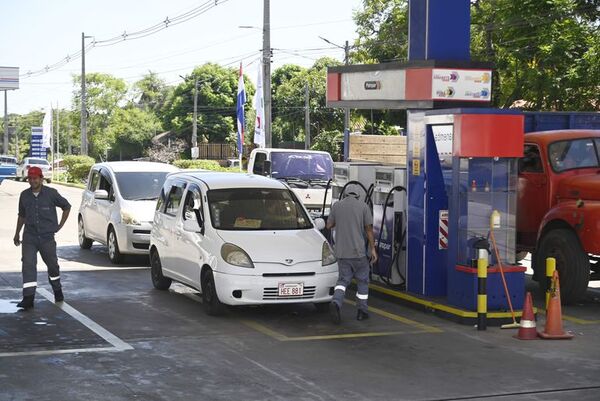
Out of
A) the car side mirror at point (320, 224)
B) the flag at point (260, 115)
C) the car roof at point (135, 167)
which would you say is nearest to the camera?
the car side mirror at point (320, 224)

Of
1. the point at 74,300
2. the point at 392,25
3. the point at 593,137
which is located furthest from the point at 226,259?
the point at 392,25

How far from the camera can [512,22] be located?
3400 centimetres

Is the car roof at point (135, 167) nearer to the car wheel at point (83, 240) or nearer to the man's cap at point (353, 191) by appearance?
the car wheel at point (83, 240)

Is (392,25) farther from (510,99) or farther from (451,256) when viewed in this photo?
(451,256)

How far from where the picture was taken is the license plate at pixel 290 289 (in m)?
11.0

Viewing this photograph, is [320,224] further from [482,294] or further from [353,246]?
[482,294]

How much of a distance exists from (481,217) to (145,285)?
5.47m

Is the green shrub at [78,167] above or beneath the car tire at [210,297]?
above

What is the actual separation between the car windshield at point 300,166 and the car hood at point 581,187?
10.9 metres

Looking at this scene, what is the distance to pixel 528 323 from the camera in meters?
10.4

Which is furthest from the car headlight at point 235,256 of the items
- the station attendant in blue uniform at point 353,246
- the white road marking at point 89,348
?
the white road marking at point 89,348

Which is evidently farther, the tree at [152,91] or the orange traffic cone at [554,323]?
the tree at [152,91]

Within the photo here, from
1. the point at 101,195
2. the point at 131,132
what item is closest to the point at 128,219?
the point at 101,195

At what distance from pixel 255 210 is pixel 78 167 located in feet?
154
